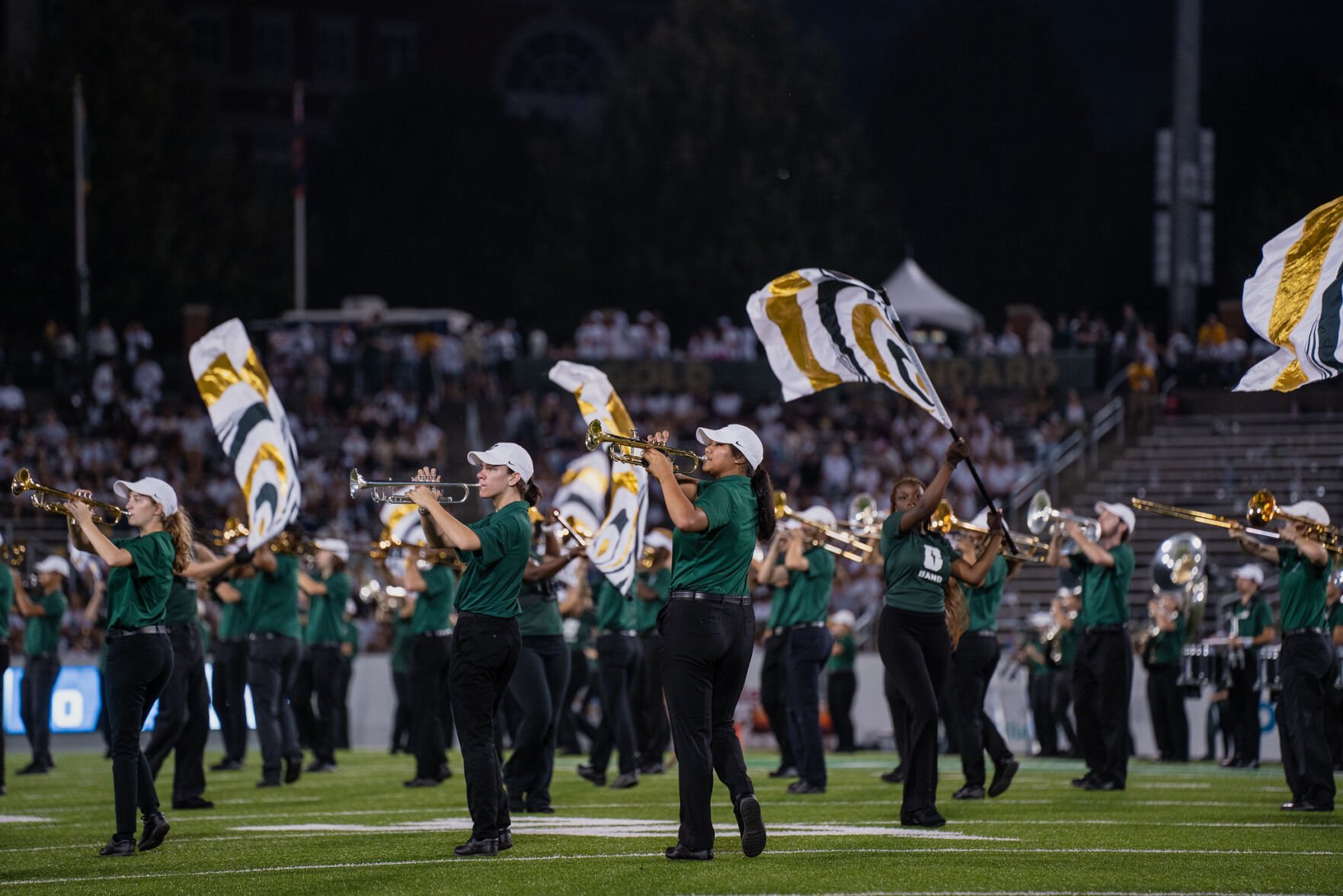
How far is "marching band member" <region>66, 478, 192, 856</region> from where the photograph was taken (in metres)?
9.85

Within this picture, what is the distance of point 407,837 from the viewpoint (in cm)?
1041

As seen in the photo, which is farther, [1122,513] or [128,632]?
[1122,513]

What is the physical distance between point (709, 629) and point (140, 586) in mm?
3025

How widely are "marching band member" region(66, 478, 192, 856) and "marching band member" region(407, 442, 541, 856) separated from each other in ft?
4.77

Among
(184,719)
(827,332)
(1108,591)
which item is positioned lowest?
(184,719)

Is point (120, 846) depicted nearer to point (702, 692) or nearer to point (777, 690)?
point (702, 692)

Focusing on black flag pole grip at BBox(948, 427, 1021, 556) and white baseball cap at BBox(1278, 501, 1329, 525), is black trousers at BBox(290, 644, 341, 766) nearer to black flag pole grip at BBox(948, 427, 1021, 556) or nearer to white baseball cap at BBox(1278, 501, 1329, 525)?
black flag pole grip at BBox(948, 427, 1021, 556)

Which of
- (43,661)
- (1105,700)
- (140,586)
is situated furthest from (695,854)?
(43,661)

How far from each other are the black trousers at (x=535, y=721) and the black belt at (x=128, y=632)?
2.27 metres

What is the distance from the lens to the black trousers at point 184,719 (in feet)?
40.7

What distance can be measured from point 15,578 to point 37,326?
3061 cm

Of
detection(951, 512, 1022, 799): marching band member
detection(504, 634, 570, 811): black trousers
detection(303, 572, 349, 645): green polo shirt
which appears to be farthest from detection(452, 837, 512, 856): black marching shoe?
detection(303, 572, 349, 645): green polo shirt

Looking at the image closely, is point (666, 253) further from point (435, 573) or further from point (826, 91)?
point (435, 573)

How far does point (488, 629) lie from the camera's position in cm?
966
